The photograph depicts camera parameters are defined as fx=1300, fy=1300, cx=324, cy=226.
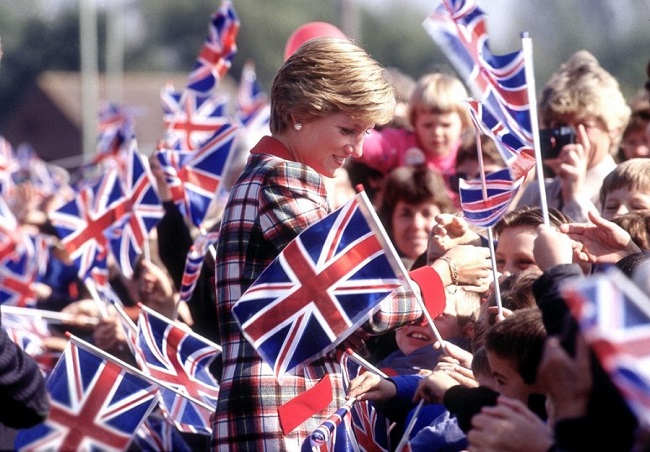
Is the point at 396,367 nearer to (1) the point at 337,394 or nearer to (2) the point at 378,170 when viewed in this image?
(1) the point at 337,394

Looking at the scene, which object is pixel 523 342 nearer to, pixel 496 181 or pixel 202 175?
pixel 496 181

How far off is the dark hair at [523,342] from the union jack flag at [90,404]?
1.16 meters

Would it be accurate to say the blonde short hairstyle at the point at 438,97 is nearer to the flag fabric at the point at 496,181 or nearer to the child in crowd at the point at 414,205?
the child in crowd at the point at 414,205

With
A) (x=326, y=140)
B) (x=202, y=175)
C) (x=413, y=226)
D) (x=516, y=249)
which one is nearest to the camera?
(x=326, y=140)

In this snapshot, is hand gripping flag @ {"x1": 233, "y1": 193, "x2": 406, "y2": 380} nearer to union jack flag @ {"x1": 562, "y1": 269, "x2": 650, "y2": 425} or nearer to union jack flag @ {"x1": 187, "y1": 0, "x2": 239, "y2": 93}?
union jack flag @ {"x1": 562, "y1": 269, "x2": 650, "y2": 425}

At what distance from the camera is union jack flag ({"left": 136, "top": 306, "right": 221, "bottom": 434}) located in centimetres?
500

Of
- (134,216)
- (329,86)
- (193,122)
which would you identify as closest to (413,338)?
(329,86)

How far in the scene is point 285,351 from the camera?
3584mm

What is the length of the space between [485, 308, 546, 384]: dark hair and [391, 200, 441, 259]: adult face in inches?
107

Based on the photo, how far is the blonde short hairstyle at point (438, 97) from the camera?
691 centimetres

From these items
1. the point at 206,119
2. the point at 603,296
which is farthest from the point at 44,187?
the point at 603,296

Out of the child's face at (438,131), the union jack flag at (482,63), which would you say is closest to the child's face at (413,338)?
the union jack flag at (482,63)

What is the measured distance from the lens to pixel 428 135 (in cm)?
700

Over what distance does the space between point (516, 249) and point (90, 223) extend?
3.65 m
